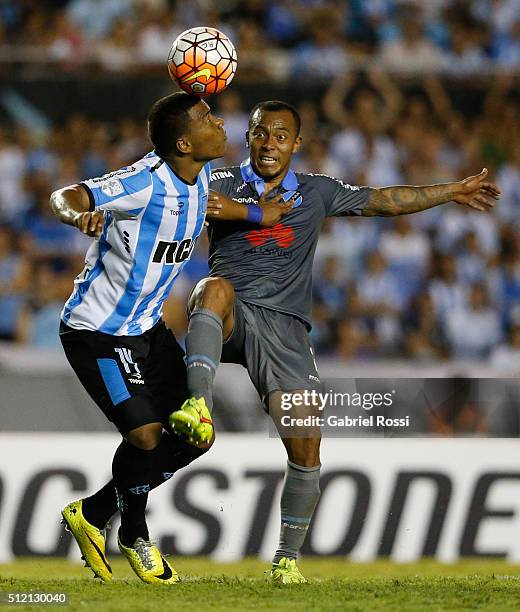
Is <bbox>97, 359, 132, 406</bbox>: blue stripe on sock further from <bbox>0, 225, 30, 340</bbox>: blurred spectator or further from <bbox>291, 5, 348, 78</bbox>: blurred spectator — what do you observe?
<bbox>291, 5, 348, 78</bbox>: blurred spectator

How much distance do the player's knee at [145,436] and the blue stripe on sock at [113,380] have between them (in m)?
0.16

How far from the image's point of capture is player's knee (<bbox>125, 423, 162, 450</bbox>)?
5.12 meters

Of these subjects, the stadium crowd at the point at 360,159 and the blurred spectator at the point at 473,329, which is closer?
the stadium crowd at the point at 360,159

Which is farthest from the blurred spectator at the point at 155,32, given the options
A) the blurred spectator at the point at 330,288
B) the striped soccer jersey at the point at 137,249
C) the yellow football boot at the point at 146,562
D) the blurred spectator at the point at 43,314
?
the yellow football boot at the point at 146,562

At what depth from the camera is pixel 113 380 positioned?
516 centimetres

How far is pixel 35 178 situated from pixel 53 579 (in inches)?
241

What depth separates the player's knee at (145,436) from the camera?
512 cm

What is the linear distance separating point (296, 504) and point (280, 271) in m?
1.16

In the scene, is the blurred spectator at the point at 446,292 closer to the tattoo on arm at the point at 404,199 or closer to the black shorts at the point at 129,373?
the tattoo on arm at the point at 404,199

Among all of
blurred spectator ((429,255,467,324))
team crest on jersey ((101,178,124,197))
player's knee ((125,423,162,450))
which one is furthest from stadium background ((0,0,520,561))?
team crest on jersey ((101,178,124,197))

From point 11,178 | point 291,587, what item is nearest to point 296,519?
point 291,587

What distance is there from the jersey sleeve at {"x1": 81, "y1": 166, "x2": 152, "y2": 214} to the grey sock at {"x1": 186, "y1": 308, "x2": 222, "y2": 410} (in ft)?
1.96

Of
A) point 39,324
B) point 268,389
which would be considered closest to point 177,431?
point 268,389

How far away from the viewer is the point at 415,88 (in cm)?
1202
